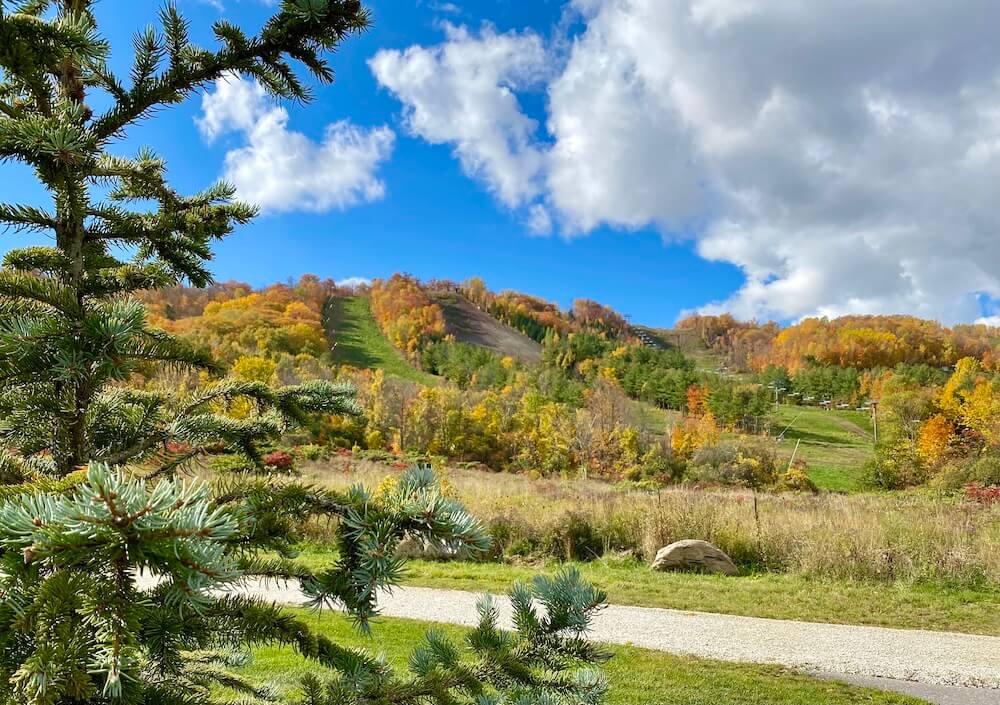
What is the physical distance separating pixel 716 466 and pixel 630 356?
51.6 meters

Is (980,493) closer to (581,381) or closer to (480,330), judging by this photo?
(581,381)

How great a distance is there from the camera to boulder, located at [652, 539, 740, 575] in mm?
10125

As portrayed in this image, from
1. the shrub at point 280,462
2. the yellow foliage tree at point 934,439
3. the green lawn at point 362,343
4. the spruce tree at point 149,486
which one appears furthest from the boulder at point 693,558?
the green lawn at point 362,343

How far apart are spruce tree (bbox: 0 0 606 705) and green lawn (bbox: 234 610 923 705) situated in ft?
12.3

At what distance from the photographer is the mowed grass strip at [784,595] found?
782cm

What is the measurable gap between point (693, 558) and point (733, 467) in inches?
820

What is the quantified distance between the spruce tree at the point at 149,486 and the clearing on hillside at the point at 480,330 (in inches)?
3779

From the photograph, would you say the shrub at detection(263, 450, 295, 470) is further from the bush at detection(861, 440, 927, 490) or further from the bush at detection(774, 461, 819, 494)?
the bush at detection(861, 440, 927, 490)

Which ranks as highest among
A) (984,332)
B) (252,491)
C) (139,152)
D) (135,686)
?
(984,332)

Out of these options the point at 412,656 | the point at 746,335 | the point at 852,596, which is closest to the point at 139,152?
the point at 412,656

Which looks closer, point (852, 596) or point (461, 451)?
point (852, 596)

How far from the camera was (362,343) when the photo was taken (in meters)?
89.4

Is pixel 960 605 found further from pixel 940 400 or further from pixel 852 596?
pixel 940 400

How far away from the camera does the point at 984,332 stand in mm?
102312
